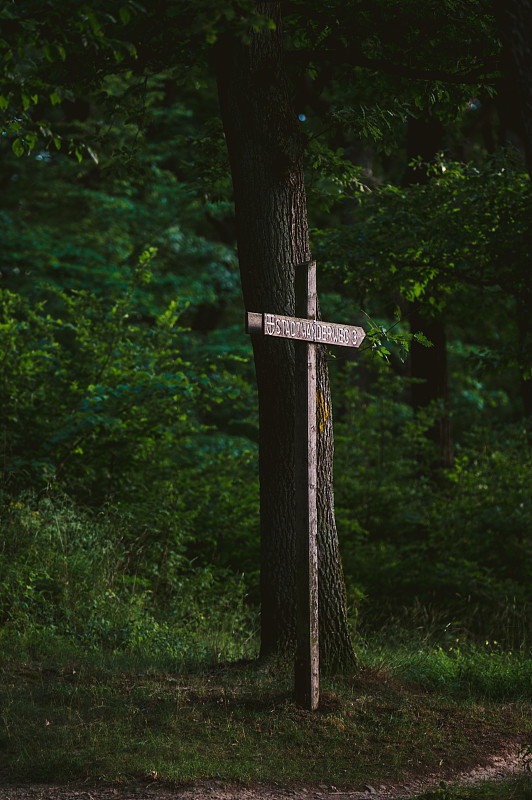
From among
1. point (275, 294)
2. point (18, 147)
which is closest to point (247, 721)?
point (275, 294)

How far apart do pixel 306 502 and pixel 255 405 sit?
8433 millimetres

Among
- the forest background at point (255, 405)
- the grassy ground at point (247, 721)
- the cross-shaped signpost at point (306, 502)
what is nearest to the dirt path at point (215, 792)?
the grassy ground at point (247, 721)

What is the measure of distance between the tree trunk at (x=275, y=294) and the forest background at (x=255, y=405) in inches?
19.5

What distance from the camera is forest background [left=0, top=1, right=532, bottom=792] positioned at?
7.34 meters

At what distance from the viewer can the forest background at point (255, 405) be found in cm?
734

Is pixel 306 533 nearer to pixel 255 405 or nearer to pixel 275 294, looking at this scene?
pixel 275 294

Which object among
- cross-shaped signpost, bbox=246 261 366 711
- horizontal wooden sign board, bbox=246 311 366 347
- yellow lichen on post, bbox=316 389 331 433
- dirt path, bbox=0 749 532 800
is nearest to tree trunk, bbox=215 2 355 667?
yellow lichen on post, bbox=316 389 331 433

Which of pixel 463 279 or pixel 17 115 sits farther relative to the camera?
pixel 463 279

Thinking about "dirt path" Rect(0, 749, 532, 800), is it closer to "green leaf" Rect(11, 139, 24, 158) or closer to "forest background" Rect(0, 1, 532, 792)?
"forest background" Rect(0, 1, 532, 792)

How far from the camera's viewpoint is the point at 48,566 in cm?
848

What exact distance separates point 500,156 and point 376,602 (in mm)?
Answer: 5420

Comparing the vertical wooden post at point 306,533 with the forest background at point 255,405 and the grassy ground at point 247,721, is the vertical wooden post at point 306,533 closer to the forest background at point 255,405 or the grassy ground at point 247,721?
the grassy ground at point 247,721

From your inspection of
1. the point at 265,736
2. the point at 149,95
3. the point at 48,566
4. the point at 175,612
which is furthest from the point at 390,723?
the point at 149,95

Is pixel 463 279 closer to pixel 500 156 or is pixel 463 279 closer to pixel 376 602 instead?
pixel 500 156
